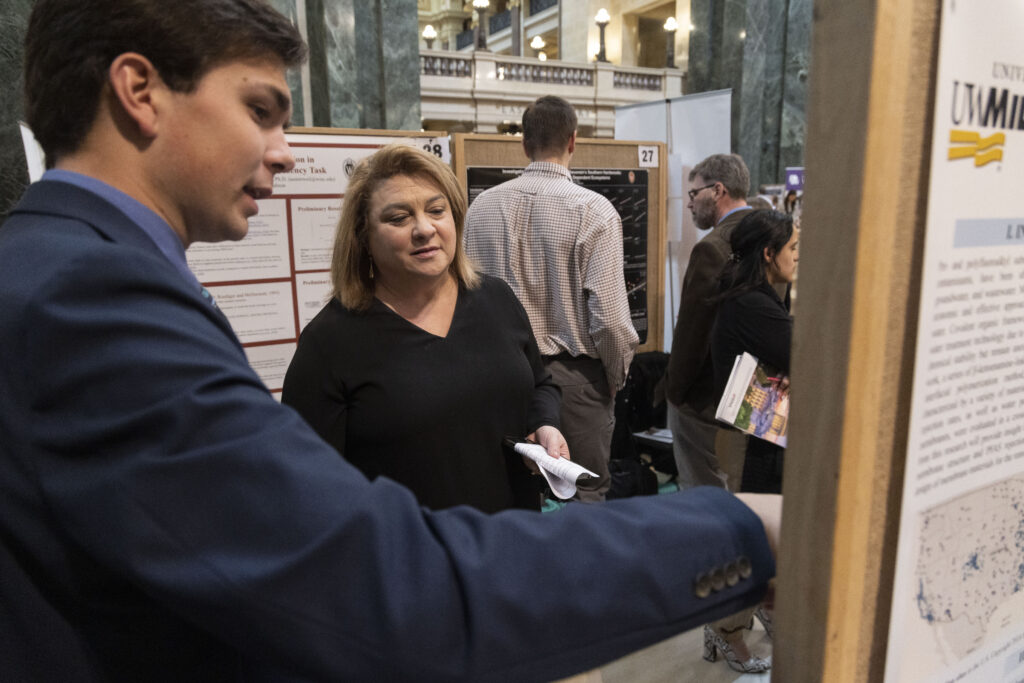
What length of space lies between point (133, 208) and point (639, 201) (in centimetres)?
407

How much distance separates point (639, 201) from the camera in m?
4.50

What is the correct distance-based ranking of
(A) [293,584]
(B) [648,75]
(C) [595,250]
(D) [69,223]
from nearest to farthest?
(A) [293,584] → (D) [69,223] → (C) [595,250] → (B) [648,75]

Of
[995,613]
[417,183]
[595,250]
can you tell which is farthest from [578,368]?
[995,613]

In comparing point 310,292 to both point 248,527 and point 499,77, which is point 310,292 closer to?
point 248,527

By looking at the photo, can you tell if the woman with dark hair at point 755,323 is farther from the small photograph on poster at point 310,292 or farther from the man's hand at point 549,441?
the small photograph on poster at point 310,292

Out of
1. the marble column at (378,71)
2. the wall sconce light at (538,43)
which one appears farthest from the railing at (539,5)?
the marble column at (378,71)

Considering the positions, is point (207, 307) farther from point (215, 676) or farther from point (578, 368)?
point (578, 368)

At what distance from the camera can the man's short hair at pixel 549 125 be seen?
304 centimetres

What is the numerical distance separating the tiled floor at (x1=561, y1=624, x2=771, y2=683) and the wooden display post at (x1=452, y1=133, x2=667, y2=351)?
85.6 inches

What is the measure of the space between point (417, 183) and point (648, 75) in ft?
56.6

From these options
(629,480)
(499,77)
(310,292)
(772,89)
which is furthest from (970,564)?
(499,77)

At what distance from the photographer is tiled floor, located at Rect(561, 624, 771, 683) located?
2701mm

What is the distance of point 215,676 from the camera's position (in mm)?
700

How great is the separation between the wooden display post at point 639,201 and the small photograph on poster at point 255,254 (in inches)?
55.8
